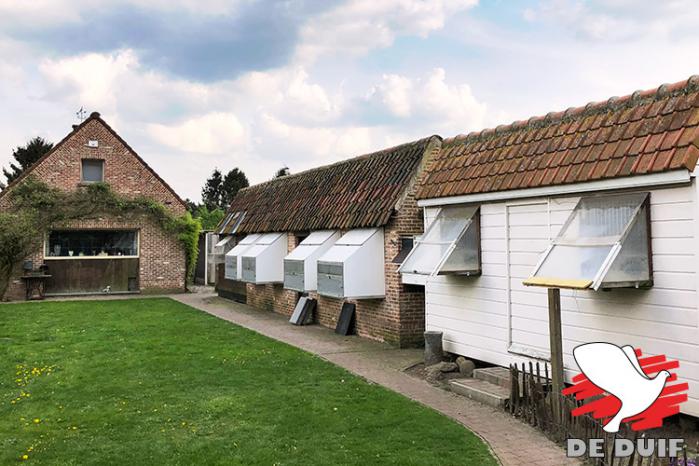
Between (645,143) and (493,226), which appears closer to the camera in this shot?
(645,143)

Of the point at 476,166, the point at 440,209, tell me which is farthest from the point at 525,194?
the point at 440,209

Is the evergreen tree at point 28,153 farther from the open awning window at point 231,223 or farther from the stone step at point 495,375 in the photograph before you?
the stone step at point 495,375

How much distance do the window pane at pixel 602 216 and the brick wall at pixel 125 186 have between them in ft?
65.1

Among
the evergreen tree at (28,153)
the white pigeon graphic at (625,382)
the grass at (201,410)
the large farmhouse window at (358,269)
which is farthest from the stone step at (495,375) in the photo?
the evergreen tree at (28,153)

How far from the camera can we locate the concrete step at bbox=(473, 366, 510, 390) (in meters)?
7.89

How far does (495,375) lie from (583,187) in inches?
117

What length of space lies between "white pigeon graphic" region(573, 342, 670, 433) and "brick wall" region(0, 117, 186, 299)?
799 inches

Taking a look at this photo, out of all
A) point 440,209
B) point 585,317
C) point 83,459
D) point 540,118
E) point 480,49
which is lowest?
point 83,459

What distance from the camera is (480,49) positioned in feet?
37.9

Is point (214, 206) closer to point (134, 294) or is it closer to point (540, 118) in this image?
point (134, 294)

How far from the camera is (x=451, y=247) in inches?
350

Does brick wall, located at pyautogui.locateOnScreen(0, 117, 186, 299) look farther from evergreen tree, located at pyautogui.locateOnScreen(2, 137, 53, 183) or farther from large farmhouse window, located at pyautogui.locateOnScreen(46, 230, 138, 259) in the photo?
evergreen tree, located at pyautogui.locateOnScreen(2, 137, 53, 183)

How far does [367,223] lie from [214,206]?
184 ft

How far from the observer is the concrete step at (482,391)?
7.29 m
